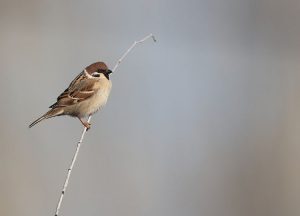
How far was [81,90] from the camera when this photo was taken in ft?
15.6

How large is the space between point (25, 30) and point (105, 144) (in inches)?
49.8

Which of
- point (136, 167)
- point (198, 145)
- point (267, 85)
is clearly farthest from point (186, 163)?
point (267, 85)

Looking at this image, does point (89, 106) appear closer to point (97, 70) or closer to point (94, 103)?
point (94, 103)

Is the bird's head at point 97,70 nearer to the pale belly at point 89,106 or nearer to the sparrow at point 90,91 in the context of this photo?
the sparrow at point 90,91

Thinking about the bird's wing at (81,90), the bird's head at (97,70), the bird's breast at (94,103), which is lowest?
the bird's breast at (94,103)

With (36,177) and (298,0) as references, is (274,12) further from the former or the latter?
(36,177)

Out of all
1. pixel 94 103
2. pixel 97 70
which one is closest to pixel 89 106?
pixel 94 103

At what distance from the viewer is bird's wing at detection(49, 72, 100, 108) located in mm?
4684

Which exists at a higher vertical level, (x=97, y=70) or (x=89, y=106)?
(x=97, y=70)

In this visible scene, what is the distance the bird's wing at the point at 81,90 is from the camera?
4.68m

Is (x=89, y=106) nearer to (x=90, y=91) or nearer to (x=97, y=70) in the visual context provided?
(x=90, y=91)

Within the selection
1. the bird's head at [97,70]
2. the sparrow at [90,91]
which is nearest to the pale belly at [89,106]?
the sparrow at [90,91]

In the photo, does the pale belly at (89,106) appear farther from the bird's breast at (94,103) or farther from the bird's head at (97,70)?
the bird's head at (97,70)

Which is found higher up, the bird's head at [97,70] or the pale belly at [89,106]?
the bird's head at [97,70]
